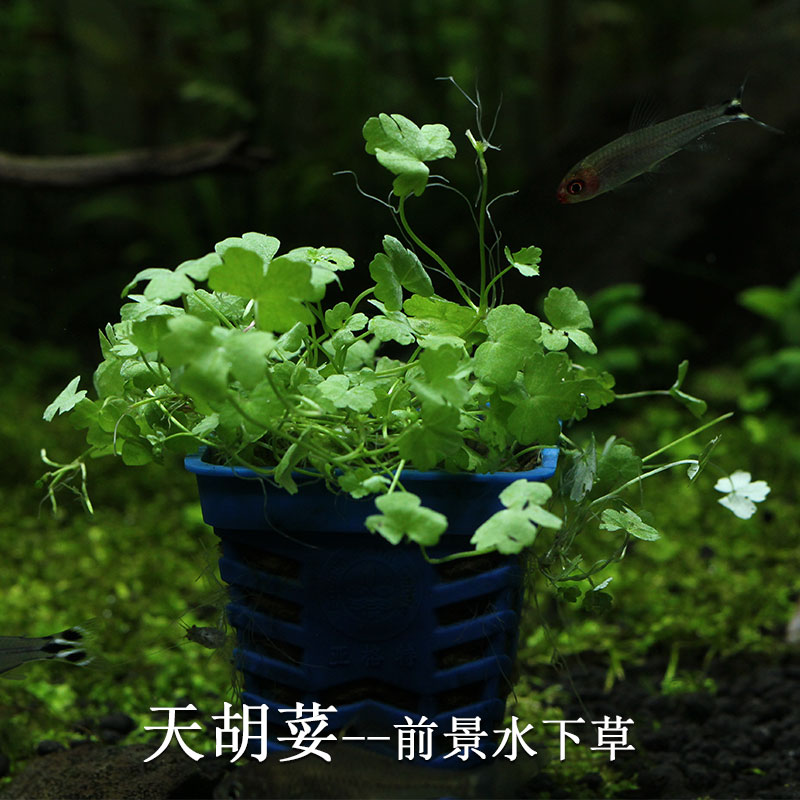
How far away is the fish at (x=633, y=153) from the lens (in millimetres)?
1618

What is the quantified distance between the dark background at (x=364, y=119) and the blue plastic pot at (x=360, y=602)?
184 centimetres

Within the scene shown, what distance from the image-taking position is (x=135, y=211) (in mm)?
6621

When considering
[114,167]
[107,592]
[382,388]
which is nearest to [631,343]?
[114,167]

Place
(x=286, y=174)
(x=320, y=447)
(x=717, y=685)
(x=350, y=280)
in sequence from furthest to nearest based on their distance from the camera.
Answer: (x=286, y=174), (x=717, y=685), (x=350, y=280), (x=320, y=447)

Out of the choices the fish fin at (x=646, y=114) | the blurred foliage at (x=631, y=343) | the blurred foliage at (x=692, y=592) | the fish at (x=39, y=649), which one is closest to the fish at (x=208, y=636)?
the fish at (x=39, y=649)

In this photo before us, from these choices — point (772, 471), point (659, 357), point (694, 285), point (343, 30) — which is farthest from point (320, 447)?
point (343, 30)

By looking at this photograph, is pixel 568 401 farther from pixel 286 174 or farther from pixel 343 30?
pixel 343 30

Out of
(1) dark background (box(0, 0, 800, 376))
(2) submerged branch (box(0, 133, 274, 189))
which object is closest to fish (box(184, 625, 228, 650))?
(1) dark background (box(0, 0, 800, 376))

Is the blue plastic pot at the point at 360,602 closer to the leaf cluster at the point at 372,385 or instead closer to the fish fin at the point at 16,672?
the leaf cluster at the point at 372,385

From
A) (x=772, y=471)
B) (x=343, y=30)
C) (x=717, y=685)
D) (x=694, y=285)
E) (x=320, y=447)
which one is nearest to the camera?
(x=320, y=447)

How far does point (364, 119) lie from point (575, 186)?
4.91 metres

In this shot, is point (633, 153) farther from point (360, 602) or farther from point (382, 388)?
point (360, 602)

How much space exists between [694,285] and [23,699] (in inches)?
169

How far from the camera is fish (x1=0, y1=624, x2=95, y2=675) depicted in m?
1.64
